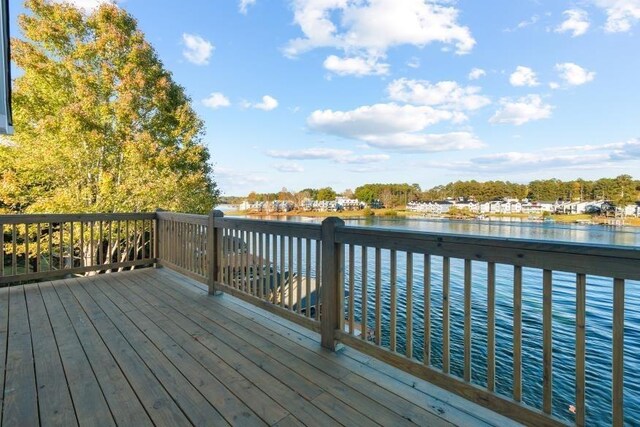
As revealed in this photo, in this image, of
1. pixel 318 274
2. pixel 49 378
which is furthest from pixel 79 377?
pixel 318 274

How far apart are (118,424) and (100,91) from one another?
1103 centimetres

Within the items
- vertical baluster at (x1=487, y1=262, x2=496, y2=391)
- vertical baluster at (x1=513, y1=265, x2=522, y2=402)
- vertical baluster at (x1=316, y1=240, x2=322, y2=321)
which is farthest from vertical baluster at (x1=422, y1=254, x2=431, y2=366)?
vertical baluster at (x1=316, y1=240, x2=322, y2=321)

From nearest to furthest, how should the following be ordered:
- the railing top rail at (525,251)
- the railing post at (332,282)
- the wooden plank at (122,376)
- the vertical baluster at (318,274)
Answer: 1. the railing top rail at (525,251)
2. the wooden plank at (122,376)
3. the railing post at (332,282)
4. the vertical baluster at (318,274)

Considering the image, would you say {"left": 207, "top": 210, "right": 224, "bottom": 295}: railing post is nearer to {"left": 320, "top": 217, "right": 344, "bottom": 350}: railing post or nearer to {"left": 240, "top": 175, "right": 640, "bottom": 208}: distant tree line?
{"left": 320, "top": 217, "right": 344, "bottom": 350}: railing post

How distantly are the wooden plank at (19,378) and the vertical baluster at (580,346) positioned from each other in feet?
8.34

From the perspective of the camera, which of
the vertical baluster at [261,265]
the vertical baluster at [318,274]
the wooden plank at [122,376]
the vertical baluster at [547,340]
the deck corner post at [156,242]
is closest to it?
the vertical baluster at [547,340]

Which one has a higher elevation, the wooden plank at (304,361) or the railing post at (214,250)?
Answer: the railing post at (214,250)

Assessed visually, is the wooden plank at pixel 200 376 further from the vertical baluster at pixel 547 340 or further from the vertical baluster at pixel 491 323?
the vertical baluster at pixel 547 340

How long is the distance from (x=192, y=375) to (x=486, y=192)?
→ 41.7 m

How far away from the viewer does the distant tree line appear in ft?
97.1

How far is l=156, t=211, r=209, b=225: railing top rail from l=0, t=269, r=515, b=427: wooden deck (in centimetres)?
115

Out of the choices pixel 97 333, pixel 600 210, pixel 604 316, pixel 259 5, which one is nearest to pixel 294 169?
pixel 259 5

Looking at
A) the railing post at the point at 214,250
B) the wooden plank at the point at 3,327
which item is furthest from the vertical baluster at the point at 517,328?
the railing post at the point at 214,250

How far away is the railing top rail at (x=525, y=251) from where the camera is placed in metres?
1.25
